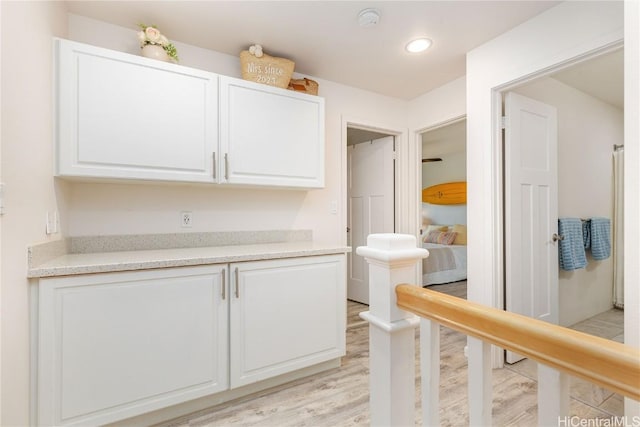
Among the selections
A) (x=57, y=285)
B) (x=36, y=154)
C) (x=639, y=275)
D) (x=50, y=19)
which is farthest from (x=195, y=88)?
(x=639, y=275)

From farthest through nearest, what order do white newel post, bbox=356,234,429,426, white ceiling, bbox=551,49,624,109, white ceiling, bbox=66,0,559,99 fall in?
white ceiling, bbox=551,49,624,109 < white ceiling, bbox=66,0,559,99 < white newel post, bbox=356,234,429,426

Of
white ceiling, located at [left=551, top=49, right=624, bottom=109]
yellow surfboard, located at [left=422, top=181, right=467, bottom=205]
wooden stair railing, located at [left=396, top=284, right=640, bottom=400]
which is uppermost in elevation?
white ceiling, located at [left=551, top=49, right=624, bottom=109]

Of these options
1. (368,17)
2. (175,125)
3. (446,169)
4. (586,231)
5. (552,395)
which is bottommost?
(552,395)

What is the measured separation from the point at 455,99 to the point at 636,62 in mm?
1677

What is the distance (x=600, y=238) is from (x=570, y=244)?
69 centimetres

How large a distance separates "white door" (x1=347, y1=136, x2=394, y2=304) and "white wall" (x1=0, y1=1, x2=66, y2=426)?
2848mm

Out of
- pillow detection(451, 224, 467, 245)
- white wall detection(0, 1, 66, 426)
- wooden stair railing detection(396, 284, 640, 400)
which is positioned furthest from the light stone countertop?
pillow detection(451, 224, 467, 245)

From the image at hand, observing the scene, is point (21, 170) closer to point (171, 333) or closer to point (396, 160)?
point (171, 333)

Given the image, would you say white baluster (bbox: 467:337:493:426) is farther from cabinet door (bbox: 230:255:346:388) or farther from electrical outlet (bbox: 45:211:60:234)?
electrical outlet (bbox: 45:211:60:234)

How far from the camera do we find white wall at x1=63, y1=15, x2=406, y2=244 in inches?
77.5

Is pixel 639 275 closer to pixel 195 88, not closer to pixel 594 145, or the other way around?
pixel 195 88

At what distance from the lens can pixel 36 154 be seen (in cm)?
141

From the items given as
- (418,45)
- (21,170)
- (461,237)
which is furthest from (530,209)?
(461,237)

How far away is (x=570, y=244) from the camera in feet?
9.08
